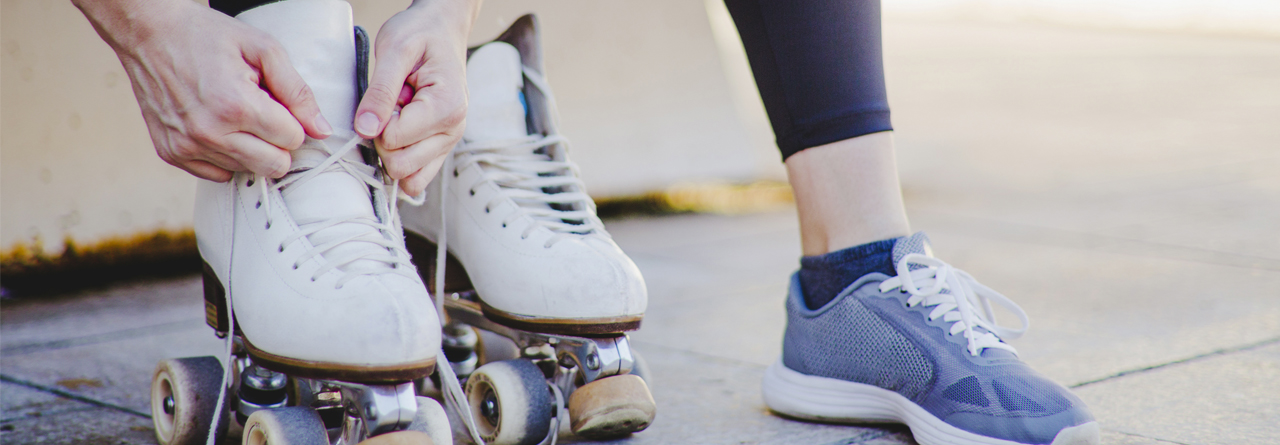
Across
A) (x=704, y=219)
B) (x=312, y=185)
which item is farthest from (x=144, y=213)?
(x=704, y=219)

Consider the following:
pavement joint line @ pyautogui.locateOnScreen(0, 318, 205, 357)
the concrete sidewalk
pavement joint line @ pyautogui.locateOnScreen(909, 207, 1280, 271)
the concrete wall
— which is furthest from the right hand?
pavement joint line @ pyautogui.locateOnScreen(909, 207, 1280, 271)

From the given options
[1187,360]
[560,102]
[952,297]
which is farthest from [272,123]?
[560,102]

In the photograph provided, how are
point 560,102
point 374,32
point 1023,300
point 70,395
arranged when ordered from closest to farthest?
point 70,395 → point 1023,300 → point 374,32 → point 560,102

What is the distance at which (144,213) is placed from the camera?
1948 mm

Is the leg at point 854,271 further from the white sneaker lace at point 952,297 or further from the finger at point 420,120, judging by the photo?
the finger at point 420,120

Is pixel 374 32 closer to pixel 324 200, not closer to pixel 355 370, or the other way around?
pixel 324 200

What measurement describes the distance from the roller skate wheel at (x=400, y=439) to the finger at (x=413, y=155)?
0.24 metres

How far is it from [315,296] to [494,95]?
37cm

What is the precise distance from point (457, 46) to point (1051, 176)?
3.07 meters

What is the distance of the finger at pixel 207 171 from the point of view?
82 cm

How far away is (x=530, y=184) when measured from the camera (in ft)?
3.33

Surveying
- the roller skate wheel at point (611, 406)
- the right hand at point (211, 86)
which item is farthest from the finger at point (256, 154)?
the roller skate wheel at point (611, 406)

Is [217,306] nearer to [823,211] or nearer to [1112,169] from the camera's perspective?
[823,211]

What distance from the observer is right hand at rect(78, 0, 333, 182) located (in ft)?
2.48
